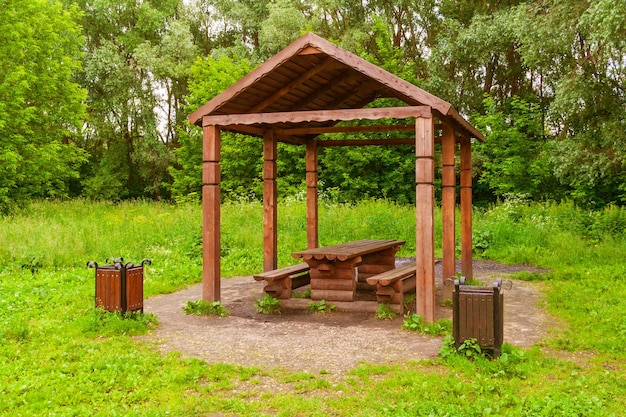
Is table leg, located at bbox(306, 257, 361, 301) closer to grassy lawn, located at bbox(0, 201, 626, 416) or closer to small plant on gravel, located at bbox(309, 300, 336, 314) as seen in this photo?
small plant on gravel, located at bbox(309, 300, 336, 314)

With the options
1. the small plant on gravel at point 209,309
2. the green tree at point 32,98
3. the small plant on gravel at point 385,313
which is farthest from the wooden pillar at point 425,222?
the green tree at point 32,98

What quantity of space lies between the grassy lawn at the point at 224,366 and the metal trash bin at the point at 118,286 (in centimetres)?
A: 21

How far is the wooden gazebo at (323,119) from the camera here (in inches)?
304

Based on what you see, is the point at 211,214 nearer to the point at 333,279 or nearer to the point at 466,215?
the point at 333,279

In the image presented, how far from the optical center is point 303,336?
7.39 m

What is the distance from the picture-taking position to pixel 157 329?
25.5 ft

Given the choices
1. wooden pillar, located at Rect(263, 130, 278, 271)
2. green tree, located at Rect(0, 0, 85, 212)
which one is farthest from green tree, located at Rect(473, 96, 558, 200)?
green tree, located at Rect(0, 0, 85, 212)

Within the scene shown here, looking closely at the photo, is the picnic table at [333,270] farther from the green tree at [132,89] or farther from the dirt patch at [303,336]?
the green tree at [132,89]

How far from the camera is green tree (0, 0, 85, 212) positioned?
796 inches

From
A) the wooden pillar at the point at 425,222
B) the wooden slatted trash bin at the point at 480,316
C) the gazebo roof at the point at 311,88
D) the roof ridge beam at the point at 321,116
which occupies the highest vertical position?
the gazebo roof at the point at 311,88

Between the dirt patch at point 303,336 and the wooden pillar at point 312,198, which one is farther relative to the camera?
the wooden pillar at point 312,198

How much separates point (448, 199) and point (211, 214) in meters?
3.75

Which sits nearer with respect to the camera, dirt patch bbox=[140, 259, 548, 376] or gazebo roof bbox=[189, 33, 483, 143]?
dirt patch bbox=[140, 259, 548, 376]

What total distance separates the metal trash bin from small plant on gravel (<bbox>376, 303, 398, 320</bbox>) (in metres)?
3.28
